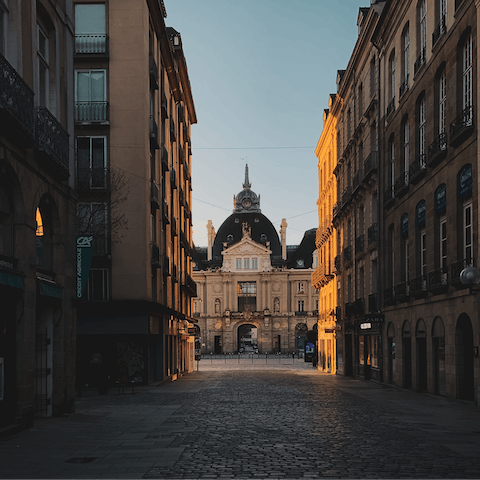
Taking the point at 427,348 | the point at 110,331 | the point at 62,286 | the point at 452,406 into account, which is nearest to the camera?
the point at 62,286

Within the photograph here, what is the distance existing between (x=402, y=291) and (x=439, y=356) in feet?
16.9

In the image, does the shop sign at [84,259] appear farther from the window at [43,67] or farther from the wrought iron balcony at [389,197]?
the wrought iron balcony at [389,197]

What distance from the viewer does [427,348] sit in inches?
1021

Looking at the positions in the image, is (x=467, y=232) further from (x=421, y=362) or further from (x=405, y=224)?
(x=405, y=224)

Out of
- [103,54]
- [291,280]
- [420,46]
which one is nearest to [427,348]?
[420,46]

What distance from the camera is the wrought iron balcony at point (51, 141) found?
15555 millimetres

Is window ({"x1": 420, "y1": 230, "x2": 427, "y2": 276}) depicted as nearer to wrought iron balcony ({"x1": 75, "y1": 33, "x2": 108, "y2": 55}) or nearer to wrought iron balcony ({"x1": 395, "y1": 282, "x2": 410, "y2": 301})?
wrought iron balcony ({"x1": 395, "y1": 282, "x2": 410, "y2": 301})

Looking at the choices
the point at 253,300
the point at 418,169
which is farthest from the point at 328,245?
the point at 253,300

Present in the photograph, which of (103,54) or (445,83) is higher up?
(103,54)

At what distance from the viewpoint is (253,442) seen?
535 inches

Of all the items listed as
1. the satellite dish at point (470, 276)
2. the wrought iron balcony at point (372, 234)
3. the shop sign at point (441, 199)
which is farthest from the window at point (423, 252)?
the satellite dish at point (470, 276)

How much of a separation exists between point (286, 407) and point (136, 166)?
615 inches

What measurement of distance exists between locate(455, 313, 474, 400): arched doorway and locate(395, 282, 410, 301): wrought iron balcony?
18.7ft

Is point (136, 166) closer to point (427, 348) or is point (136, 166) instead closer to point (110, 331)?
point (110, 331)
